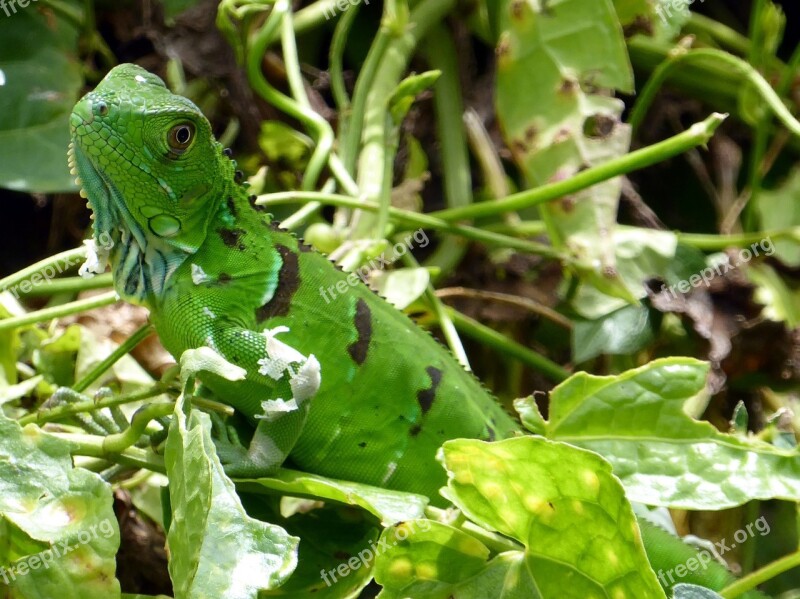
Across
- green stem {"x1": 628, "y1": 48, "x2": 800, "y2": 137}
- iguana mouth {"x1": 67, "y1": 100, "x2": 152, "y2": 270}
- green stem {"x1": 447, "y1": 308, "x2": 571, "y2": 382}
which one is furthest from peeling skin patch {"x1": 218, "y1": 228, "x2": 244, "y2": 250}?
green stem {"x1": 628, "y1": 48, "x2": 800, "y2": 137}

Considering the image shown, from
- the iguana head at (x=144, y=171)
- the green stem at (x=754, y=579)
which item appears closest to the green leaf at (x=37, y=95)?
the iguana head at (x=144, y=171)

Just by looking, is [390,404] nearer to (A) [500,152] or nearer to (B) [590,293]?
(B) [590,293]

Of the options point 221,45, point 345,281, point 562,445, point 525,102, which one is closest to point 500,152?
point 525,102

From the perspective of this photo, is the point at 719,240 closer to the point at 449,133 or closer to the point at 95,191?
the point at 449,133

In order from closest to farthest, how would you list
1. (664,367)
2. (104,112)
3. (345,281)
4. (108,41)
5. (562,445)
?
(562,445) → (104,112) → (664,367) → (345,281) → (108,41)

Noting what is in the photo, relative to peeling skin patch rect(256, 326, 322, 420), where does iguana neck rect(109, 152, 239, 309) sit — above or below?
above

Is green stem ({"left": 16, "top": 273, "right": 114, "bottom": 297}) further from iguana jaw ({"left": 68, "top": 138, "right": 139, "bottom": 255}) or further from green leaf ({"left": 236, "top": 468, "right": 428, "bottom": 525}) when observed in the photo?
green leaf ({"left": 236, "top": 468, "right": 428, "bottom": 525})
